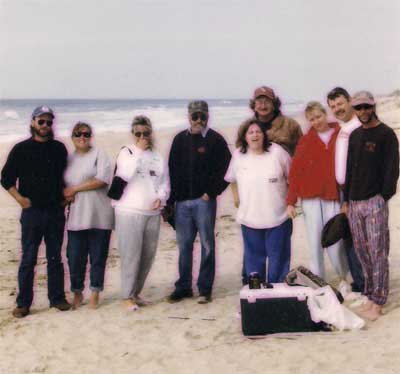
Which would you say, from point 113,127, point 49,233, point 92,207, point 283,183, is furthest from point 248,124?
point 113,127

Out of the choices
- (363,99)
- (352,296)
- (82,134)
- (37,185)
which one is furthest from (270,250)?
(37,185)

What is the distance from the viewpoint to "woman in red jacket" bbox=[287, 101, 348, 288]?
517 centimetres

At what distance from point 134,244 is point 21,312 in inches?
45.4

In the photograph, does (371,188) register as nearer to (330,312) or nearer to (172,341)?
(330,312)

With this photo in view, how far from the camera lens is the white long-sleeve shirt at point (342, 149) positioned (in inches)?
202

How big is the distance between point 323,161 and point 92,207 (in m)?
2.03

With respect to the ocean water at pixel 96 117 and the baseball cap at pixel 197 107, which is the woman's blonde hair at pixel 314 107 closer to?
the baseball cap at pixel 197 107

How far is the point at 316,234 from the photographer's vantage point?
5293 millimetres

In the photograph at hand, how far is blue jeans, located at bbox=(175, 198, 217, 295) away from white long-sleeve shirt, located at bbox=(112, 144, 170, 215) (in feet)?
0.98

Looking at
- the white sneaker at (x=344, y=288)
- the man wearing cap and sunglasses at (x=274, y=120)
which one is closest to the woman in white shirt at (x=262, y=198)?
the man wearing cap and sunglasses at (x=274, y=120)

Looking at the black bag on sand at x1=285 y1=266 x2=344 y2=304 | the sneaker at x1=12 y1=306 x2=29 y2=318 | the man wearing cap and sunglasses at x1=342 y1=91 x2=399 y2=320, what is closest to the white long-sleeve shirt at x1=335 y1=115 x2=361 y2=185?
the man wearing cap and sunglasses at x1=342 y1=91 x2=399 y2=320

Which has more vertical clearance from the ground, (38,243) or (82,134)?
(82,134)

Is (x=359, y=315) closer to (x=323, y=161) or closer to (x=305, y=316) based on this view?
(x=305, y=316)

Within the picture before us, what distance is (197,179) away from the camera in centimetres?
555
